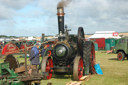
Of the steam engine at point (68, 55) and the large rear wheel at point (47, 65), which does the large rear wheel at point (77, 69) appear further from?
the large rear wheel at point (47, 65)

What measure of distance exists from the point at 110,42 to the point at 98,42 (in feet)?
6.47

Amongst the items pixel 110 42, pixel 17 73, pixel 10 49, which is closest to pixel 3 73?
pixel 17 73

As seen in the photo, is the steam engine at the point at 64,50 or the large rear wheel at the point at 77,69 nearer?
the large rear wheel at the point at 77,69

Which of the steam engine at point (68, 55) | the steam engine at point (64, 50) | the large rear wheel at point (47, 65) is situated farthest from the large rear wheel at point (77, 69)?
the large rear wheel at point (47, 65)

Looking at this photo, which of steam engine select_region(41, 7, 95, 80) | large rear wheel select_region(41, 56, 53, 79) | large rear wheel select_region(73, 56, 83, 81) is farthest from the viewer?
large rear wheel select_region(41, 56, 53, 79)

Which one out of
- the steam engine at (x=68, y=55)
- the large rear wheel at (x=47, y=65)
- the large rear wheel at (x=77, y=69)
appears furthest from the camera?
the large rear wheel at (x=47, y=65)

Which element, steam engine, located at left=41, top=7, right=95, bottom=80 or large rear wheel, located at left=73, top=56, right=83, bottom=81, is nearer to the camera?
large rear wheel, located at left=73, top=56, right=83, bottom=81

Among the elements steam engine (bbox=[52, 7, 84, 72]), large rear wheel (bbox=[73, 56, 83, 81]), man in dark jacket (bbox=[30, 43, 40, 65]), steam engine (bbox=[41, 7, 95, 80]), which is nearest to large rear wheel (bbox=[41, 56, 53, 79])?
steam engine (bbox=[41, 7, 95, 80])

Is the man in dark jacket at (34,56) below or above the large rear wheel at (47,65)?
above

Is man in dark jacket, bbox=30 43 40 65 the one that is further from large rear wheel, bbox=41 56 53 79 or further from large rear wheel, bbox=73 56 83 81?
large rear wheel, bbox=73 56 83 81

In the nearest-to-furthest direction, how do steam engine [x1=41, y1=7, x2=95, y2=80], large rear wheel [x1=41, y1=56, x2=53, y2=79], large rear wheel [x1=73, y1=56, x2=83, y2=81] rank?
large rear wheel [x1=73, y1=56, x2=83, y2=81] < steam engine [x1=41, y1=7, x2=95, y2=80] < large rear wheel [x1=41, y1=56, x2=53, y2=79]

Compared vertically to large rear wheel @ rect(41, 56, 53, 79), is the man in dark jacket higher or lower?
higher

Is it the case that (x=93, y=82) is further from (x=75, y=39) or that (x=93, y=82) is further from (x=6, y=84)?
(x=6, y=84)

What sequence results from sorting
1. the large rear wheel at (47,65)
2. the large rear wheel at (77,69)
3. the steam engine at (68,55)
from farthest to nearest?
the large rear wheel at (47,65) < the steam engine at (68,55) < the large rear wheel at (77,69)
